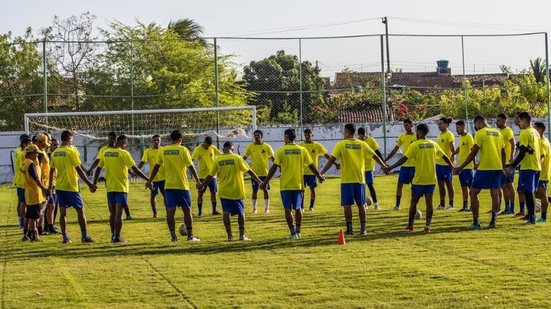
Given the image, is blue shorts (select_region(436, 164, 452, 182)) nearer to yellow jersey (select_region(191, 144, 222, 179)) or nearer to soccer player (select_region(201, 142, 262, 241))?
yellow jersey (select_region(191, 144, 222, 179))

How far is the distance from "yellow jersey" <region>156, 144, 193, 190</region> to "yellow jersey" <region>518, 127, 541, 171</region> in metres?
6.57

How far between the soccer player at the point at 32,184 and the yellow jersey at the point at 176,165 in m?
2.35

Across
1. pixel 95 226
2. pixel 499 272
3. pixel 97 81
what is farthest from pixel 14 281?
pixel 97 81

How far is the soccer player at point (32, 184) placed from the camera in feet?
60.3

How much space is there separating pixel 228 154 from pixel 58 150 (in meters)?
3.32

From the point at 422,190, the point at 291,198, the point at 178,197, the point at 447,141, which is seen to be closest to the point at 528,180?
the point at 422,190

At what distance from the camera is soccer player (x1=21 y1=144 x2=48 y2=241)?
1839cm

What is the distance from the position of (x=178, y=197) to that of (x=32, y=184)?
2.86m

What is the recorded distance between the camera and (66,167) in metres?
18.4

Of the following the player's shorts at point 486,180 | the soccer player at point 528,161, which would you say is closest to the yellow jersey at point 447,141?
the soccer player at point 528,161

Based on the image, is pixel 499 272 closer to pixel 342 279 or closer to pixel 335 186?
pixel 342 279

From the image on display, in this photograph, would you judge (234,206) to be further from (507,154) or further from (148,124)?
(148,124)

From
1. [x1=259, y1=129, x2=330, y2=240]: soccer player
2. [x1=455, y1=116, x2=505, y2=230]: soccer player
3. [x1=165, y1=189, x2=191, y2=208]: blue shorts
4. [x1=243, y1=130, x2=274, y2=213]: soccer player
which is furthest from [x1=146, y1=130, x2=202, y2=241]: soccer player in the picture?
[x1=243, y1=130, x2=274, y2=213]: soccer player

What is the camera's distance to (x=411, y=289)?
39.5 ft
